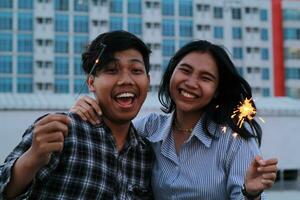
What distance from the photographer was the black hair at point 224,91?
2.60 m

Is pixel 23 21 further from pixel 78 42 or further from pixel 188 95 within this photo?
pixel 188 95

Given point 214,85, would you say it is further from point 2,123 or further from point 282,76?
point 282,76

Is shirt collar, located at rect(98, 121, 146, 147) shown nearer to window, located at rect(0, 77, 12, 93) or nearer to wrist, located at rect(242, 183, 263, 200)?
wrist, located at rect(242, 183, 263, 200)

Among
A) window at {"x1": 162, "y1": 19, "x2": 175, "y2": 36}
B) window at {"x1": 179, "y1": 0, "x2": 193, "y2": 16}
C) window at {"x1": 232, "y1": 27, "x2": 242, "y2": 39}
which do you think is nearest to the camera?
window at {"x1": 162, "y1": 19, "x2": 175, "y2": 36}

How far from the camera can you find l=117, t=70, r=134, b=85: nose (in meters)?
2.34

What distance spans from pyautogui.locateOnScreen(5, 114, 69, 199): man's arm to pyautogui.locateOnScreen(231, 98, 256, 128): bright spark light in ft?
3.28

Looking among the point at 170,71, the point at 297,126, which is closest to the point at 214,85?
the point at 170,71

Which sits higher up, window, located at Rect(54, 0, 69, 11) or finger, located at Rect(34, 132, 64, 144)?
window, located at Rect(54, 0, 69, 11)

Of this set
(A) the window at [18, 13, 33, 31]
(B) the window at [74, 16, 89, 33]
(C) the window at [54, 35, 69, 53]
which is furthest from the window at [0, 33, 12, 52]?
(B) the window at [74, 16, 89, 33]

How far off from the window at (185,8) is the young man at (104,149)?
129 feet

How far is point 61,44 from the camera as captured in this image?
128 ft

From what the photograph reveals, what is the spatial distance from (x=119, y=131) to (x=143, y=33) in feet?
125

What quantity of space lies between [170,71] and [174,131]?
33cm

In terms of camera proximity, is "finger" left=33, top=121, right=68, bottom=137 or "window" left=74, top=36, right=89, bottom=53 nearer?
"finger" left=33, top=121, right=68, bottom=137
